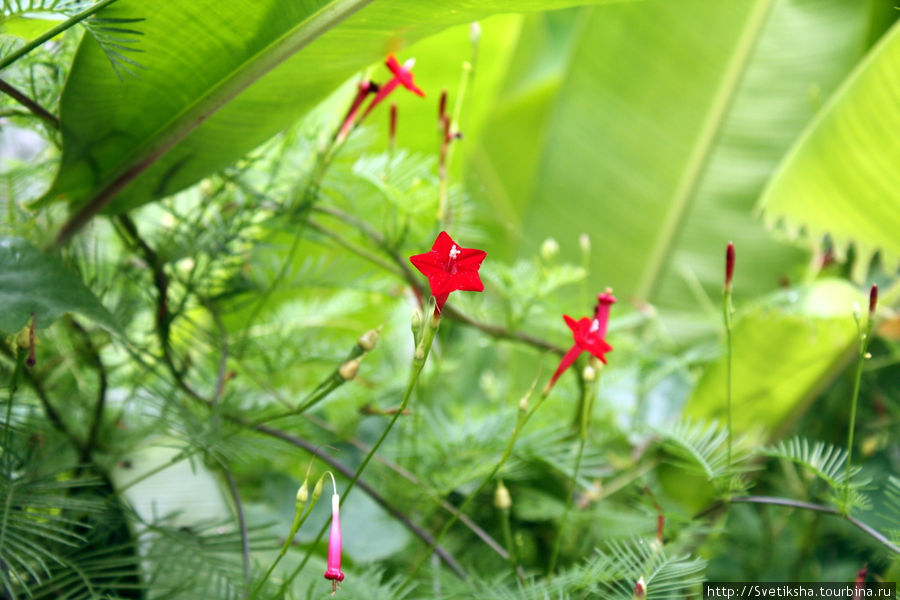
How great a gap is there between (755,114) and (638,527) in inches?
28.4

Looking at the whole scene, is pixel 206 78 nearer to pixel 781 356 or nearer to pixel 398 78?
pixel 398 78

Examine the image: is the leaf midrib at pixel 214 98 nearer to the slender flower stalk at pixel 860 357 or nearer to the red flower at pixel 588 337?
the red flower at pixel 588 337

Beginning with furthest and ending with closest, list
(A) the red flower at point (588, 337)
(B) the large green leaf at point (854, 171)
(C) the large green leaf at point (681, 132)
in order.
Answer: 1. (C) the large green leaf at point (681, 132)
2. (B) the large green leaf at point (854, 171)
3. (A) the red flower at point (588, 337)

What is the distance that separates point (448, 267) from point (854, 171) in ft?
1.88

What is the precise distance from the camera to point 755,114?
1095 mm

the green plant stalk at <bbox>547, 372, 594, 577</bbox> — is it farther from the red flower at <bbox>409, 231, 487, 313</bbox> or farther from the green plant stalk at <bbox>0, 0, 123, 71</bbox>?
the green plant stalk at <bbox>0, 0, 123, 71</bbox>

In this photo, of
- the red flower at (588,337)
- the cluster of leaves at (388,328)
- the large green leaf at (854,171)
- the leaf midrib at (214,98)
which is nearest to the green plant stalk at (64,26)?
the cluster of leaves at (388,328)

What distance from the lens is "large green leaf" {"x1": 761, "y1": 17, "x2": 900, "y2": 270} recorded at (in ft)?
2.38

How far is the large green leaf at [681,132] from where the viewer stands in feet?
3.52

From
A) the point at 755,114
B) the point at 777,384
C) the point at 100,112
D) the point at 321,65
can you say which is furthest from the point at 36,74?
the point at 755,114

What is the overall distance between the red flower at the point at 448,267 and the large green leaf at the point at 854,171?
515 millimetres

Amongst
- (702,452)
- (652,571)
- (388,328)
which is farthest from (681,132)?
(652,571)

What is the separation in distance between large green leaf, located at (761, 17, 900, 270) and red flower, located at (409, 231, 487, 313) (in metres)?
0.51

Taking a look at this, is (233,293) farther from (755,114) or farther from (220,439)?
(755,114)
